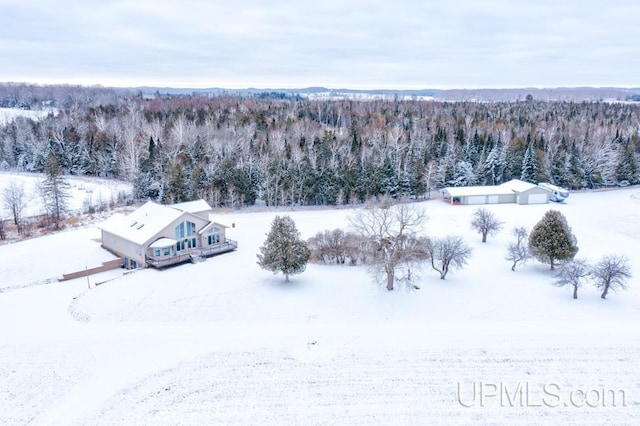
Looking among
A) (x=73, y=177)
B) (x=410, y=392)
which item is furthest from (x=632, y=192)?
(x=73, y=177)

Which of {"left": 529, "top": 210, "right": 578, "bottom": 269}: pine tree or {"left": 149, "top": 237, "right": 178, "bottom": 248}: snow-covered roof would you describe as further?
{"left": 149, "top": 237, "right": 178, "bottom": 248}: snow-covered roof

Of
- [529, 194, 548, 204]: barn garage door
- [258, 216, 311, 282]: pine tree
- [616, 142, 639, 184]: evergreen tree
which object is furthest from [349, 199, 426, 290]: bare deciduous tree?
[616, 142, 639, 184]: evergreen tree

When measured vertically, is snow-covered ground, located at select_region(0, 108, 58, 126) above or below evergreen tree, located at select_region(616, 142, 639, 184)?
above

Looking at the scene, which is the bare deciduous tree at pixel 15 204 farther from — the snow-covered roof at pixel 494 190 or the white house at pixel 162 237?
the snow-covered roof at pixel 494 190

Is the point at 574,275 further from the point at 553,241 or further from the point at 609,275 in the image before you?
the point at 553,241

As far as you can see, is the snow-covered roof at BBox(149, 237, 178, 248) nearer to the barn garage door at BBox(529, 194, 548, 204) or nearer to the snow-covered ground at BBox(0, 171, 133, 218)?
the snow-covered ground at BBox(0, 171, 133, 218)

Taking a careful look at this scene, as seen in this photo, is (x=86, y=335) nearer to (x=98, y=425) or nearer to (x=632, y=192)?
(x=98, y=425)
